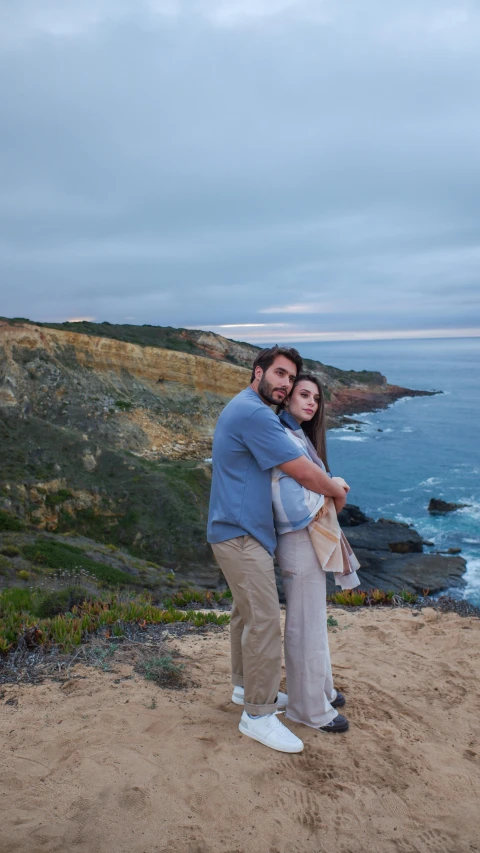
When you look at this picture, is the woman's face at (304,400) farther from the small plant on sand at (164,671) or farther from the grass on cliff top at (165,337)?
the grass on cliff top at (165,337)

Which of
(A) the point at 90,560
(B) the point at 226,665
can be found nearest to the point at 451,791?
(B) the point at 226,665

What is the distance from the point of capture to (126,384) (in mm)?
41844

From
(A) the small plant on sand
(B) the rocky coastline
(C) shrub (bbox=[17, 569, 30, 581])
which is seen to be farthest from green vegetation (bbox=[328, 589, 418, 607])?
(B) the rocky coastline

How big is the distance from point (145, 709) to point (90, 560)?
1426 centimetres

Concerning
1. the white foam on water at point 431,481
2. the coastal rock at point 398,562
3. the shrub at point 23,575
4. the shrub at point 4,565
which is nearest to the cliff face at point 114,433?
the shrub at point 4,565

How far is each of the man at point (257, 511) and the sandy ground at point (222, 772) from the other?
333mm

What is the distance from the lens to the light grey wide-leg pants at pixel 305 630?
3549mm

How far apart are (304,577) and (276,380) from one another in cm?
123

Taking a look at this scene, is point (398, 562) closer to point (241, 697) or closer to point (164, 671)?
point (164, 671)

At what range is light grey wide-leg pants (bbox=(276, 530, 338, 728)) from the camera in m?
3.55

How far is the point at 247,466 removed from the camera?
3.34m

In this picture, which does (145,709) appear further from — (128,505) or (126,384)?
(126,384)

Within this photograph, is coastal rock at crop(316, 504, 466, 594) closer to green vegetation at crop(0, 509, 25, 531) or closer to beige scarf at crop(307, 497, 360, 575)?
green vegetation at crop(0, 509, 25, 531)

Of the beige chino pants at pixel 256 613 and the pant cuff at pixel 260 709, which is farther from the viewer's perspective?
the pant cuff at pixel 260 709
